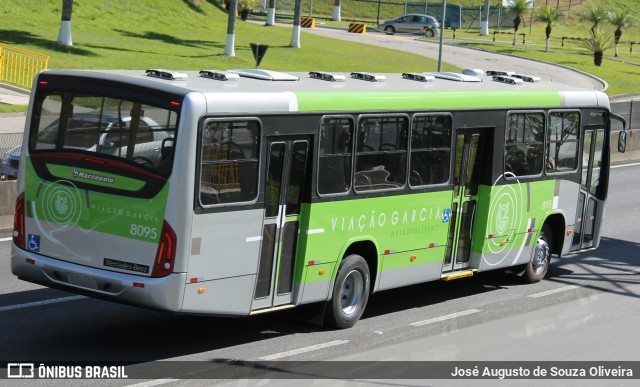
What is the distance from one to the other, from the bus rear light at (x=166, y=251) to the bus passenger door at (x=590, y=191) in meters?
7.98

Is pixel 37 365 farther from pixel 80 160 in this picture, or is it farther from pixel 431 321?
pixel 431 321

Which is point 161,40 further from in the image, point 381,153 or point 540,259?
point 381,153

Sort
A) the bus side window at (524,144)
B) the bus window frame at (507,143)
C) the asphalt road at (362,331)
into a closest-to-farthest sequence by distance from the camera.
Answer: the asphalt road at (362,331), the bus window frame at (507,143), the bus side window at (524,144)

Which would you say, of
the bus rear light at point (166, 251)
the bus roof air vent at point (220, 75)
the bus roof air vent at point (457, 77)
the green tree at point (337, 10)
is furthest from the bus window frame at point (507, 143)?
the green tree at point (337, 10)

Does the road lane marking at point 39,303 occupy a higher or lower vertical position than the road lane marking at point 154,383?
lower

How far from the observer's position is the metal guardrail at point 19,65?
118 feet

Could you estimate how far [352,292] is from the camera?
12625mm

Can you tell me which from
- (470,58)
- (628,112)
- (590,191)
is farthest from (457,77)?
(470,58)

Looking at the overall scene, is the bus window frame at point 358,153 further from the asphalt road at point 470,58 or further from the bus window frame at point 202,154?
the asphalt road at point 470,58

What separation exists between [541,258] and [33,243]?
7.75 metres

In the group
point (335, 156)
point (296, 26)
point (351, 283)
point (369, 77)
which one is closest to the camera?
point (335, 156)

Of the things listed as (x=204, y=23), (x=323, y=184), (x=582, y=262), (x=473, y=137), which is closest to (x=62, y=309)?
(x=323, y=184)

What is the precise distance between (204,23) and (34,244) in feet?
153

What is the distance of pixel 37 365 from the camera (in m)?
10.1
